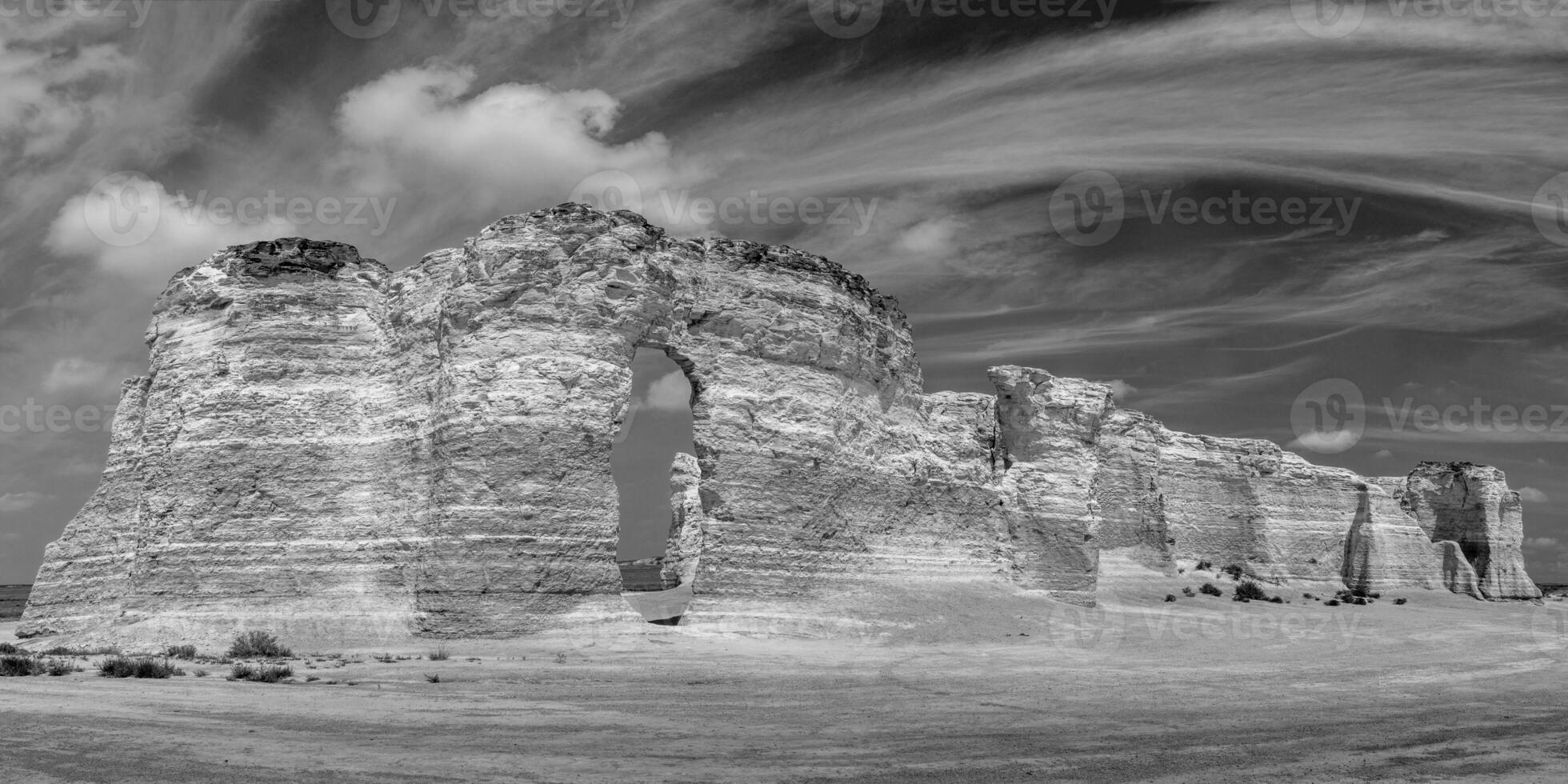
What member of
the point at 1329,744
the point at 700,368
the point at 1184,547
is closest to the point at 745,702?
the point at 1329,744

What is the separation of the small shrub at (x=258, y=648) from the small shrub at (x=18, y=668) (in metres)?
2.61

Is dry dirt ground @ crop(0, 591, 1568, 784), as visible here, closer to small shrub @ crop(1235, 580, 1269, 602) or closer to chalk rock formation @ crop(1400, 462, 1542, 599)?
small shrub @ crop(1235, 580, 1269, 602)

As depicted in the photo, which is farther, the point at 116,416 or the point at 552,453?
the point at 116,416

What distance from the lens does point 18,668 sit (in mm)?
14844

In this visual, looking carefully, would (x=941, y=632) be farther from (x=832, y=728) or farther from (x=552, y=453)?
(x=832, y=728)

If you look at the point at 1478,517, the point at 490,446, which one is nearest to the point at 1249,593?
the point at 1478,517

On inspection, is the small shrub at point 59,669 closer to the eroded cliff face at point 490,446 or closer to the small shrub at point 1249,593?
the eroded cliff face at point 490,446

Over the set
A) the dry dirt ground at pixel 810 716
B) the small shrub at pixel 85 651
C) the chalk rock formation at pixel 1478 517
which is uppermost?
the chalk rock formation at pixel 1478 517

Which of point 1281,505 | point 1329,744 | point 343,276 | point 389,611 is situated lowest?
point 1329,744

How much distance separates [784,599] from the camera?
68.1 feet

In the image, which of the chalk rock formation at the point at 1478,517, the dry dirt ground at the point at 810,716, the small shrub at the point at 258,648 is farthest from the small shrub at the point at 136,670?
the chalk rock formation at the point at 1478,517

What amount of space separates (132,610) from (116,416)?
19.1ft

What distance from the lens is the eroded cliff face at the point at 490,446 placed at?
18.3 m

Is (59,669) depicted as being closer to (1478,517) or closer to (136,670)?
(136,670)
